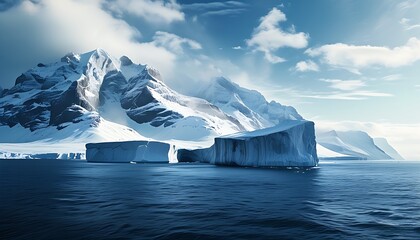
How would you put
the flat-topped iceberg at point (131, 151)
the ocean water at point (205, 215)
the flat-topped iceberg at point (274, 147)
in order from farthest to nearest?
the flat-topped iceberg at point (131, 151) < the flat-topped iceberg at point (274, 147) < the ocean water at point (205, 215)

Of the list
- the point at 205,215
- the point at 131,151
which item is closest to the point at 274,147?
the point at 131,151

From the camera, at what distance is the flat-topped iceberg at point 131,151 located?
268 ft

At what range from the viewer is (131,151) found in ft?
271

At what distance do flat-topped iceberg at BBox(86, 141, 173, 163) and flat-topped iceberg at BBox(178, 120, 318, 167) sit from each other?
23.9 m

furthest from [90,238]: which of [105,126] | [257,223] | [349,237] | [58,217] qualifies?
[105,126]

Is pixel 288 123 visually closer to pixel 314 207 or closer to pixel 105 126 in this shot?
pixel 314 207

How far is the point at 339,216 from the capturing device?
16031mm

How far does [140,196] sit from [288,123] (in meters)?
41.5

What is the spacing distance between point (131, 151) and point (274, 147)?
4012 cm

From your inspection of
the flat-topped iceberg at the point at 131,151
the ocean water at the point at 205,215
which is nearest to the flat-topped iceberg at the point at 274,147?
the flat-topped iceberg at the point at 131,151

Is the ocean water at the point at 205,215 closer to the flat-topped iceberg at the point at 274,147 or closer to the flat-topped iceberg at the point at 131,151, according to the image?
the flat-topped iceberg at the point at 274,147

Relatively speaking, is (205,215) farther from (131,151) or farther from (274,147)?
(131,151)

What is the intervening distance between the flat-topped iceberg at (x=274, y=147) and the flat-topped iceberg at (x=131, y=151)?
78.3 feet

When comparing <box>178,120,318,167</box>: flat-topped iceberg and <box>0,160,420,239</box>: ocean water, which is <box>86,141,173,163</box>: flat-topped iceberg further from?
<box>0,160,420,239</box>: ocean water
